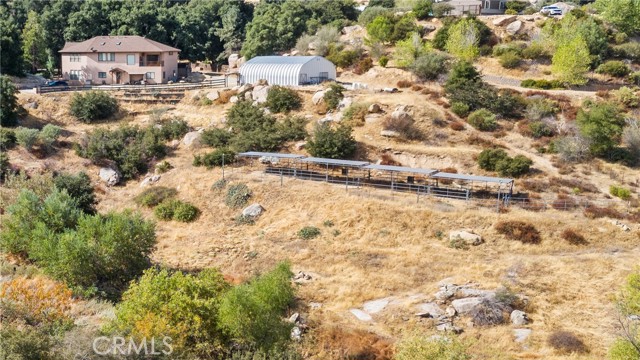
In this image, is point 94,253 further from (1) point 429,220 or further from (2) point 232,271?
(1) point 429,220

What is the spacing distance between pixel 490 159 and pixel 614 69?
2887cm

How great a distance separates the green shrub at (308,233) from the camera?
1673 inches

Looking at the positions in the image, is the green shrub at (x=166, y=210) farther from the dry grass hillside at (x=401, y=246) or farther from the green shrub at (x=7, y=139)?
the green shrub at (x=7, y=139)

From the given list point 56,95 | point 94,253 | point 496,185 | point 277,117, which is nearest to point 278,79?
point 277,117

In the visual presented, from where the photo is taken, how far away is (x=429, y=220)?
1662 inches

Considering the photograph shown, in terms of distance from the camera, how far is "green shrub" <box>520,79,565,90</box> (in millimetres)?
66312

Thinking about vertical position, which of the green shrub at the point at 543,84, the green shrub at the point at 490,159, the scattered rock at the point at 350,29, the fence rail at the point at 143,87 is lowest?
the green shrub at the point at 490,159

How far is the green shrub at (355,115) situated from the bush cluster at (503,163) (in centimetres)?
1304

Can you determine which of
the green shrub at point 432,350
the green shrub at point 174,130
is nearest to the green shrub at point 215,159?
Answer: the green shrub at point 174,130

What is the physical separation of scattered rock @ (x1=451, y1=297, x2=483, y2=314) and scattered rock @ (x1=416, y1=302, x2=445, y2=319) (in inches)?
35.1

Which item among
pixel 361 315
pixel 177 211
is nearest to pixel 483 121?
pixel 177 211

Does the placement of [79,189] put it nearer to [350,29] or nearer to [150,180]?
[150,180]

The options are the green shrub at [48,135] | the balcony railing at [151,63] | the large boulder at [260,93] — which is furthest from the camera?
the balcony railing at [151,63]

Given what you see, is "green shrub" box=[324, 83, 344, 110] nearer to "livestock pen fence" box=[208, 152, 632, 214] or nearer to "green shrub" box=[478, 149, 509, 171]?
"livestock pen fence" box=[208, 152, 632, 214]
